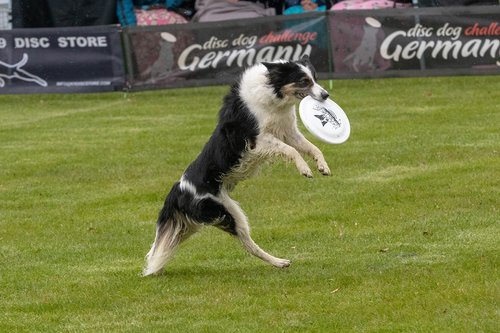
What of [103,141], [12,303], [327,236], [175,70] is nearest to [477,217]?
[327,236]

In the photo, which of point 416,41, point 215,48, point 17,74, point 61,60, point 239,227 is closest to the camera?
point 239,227

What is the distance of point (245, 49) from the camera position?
20609 millimetres

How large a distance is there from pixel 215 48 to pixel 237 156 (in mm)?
12074

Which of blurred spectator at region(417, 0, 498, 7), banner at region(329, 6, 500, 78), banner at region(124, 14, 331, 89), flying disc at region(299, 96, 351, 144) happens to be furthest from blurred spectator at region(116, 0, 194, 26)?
flying disc at region(299, 96, 351, 144)

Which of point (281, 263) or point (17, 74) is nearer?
point (281, 263)

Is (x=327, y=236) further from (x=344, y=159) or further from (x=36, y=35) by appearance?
(x=36, y=35)

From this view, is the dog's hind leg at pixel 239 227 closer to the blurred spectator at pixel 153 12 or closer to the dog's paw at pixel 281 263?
the dog's paw at pixel 281 263

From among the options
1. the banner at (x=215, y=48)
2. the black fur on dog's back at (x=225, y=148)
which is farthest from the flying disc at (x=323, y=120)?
the banner at (x=215, y=48)

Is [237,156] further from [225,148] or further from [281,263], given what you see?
[281,263]

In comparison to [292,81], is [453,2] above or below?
below

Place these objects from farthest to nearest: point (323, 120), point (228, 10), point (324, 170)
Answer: point (228, 10)
point (323, 120)
point (324, 170)

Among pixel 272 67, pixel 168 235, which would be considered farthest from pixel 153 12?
pixel 168 235

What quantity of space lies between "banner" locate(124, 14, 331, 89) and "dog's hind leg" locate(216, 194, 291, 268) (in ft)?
37.4

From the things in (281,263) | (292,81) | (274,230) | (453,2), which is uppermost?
(292,81)
